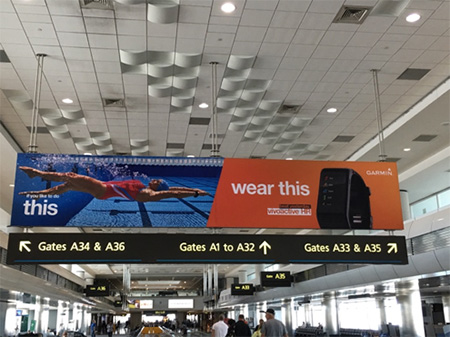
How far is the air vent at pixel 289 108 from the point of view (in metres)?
12.3

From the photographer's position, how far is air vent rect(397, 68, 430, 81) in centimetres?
1040

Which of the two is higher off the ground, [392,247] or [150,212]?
[150,212]

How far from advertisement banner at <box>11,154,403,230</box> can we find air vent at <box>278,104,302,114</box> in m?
3.90

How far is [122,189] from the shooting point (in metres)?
8.13

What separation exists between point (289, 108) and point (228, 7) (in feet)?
15.5

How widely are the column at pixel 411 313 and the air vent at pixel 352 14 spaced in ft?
56.8

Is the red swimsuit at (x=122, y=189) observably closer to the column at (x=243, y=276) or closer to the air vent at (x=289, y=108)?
the air vent at (x=289, y=108)

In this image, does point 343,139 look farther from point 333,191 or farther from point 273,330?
point 273,330

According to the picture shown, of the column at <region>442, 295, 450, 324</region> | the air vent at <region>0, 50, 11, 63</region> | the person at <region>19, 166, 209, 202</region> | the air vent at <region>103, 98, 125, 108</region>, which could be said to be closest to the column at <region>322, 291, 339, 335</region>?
the column at <region>442, 295, 450, 324</region>

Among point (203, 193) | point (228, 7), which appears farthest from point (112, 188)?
point (228, 7)

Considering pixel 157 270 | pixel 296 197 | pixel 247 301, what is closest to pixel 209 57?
pixel 296 197

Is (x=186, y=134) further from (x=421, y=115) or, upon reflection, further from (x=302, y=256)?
(x=302, y=256)

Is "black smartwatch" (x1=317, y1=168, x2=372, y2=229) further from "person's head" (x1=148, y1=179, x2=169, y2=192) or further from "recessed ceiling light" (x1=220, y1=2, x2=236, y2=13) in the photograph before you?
"recessed ceiling light" (x1=220, y1=2, x2=236, y2=13)

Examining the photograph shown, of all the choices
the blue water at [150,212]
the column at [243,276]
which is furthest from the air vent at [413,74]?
the column at [243,276]
